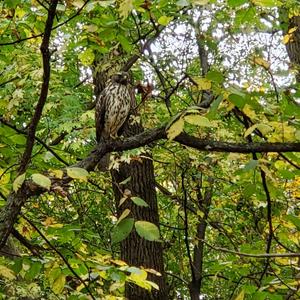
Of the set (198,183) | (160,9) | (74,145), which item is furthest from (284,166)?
(198,183)

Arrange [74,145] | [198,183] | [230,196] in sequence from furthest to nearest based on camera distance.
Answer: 1. [230,196]
2. [198,183]
3. [74,145]

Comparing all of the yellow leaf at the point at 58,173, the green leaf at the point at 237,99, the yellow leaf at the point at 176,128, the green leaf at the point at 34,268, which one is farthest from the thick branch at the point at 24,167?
the green leaf at the point at 237,99

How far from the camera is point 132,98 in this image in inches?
139

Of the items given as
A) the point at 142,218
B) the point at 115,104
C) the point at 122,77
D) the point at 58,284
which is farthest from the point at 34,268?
the point at 142,218

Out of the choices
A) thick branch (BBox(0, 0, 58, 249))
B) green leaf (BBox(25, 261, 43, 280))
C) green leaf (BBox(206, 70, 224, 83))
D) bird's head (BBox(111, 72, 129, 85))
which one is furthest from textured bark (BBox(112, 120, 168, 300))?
green leaf (BBox(206, 70, 224, 83))

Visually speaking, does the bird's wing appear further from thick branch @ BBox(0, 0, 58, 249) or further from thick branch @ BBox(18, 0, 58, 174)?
thick branch @ BBox(18, 0, 58, 174)

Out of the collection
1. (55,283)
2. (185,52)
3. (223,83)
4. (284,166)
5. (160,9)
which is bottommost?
(55,283)

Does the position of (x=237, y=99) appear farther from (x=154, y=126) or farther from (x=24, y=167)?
(x=154, y=126)

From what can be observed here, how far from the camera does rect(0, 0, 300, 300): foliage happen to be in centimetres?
172

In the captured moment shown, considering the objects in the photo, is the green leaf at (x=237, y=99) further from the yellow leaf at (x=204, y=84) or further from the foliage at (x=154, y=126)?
the yellow leaf at (x=204, y=84)

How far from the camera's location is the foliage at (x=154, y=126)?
67.6 inches

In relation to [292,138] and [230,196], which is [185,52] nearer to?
[230,196]

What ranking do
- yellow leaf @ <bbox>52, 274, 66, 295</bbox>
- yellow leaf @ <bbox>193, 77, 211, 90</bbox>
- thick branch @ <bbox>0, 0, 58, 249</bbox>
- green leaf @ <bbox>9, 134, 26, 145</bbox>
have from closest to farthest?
1. thick branch @ <bbox>0, 0, 58, 249</bbox>
2. yellow leaf @ <bbox>193, 77, 211, 90</bbox>
3. yellow leaf @ <bbox>52, 274, 66, 295</bbox>
4. green leaf @ <bbox>9, 134, 26, 145</bbox>

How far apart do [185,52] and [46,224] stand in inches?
107
